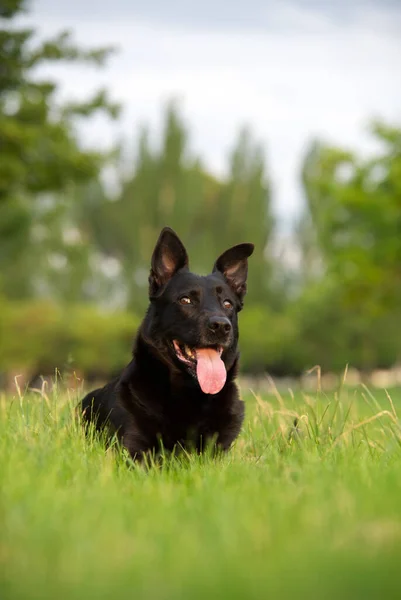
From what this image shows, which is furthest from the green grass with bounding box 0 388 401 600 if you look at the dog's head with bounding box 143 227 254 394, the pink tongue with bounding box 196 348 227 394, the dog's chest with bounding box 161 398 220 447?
the dog's head with bounding box 143 227 254 394

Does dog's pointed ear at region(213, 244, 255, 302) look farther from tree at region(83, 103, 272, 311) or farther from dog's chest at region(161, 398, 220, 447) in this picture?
tree at region(83, 103, 272, 311)

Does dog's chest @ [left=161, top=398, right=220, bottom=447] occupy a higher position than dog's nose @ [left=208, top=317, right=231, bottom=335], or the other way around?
dog's nose @ [left=208, top=317, right=231, bottom=335]

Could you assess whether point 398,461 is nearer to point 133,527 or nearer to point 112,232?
point 133,527

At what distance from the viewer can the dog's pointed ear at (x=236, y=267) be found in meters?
6.23

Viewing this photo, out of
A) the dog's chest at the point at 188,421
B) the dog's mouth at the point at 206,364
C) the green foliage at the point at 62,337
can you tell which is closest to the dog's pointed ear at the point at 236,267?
the dog's mouth at the point at 206,364

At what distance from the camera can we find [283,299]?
6147cm

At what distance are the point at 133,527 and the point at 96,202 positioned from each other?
202 ft

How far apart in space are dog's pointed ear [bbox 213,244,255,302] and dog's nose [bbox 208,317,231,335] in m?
0.78

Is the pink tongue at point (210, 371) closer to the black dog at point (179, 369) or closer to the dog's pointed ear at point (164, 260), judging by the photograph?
the black dog at point (179, 369)

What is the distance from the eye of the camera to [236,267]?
6301mm

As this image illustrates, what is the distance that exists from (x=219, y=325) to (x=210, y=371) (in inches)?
14.2

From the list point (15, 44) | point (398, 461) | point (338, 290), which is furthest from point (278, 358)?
point (398, 461)

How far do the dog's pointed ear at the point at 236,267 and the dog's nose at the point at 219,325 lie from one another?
2.56ft

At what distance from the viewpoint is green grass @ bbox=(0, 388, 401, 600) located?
2.63m
